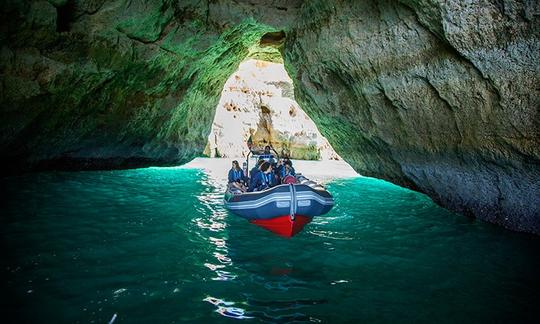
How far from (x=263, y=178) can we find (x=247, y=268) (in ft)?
11.4

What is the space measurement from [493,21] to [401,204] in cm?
636

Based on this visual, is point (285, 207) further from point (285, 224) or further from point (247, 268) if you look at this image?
point (247, 268)

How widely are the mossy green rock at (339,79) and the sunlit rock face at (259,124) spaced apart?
53.2 feet

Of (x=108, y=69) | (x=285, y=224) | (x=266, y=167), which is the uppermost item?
(x=108, y=69)

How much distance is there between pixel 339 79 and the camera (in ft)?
36.7

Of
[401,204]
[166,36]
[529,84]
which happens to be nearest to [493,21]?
[529,84]

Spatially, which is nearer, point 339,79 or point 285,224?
point 285,224

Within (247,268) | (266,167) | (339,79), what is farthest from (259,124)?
(247,268)

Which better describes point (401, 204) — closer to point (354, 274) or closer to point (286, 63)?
point (354, 274)

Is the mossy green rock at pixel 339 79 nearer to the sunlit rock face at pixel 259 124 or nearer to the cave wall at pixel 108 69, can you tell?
the cave wall at pixel 108 69

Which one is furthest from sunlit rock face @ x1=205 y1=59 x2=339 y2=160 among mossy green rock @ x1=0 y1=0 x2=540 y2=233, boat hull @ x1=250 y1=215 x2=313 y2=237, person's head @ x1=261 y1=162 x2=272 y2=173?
boat hull @ x1=250 y1=215 x2=313 y2=237

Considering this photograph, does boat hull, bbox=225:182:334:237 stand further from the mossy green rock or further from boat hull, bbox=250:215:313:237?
the mossy green rock

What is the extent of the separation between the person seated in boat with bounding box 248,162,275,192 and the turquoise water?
1.12 meters

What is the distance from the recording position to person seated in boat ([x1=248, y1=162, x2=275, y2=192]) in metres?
8.03
